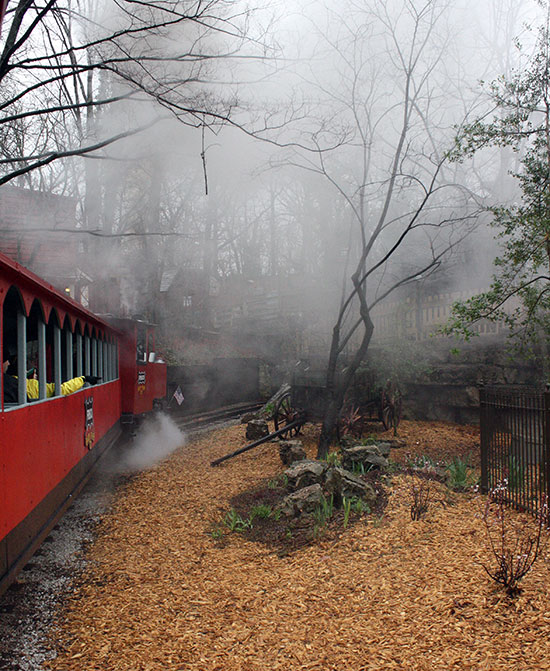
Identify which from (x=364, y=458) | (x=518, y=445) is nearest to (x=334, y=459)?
(x=364, y=458)

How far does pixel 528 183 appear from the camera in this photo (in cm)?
733

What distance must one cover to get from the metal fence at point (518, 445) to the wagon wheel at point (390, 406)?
460cm

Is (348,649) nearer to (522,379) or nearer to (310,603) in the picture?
(310,603)

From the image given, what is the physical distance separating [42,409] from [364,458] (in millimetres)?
4064

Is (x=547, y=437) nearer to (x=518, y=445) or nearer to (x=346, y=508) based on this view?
(x=518, y=445)

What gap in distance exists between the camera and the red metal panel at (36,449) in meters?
3.10

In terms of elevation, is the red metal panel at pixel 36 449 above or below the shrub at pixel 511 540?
above

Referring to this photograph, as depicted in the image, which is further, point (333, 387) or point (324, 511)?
point (333, 387)

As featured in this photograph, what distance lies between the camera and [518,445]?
196 inches

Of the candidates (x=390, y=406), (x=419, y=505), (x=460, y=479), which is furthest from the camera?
(x=390, y=406)

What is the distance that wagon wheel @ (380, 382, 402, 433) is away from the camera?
1014 centimetres

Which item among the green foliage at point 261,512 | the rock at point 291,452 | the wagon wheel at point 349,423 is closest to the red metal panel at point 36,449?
the green foliage at point 261,512

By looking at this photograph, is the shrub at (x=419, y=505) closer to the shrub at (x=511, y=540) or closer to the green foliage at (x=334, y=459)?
the shrub at (x=511, y=540)

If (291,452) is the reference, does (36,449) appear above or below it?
above
